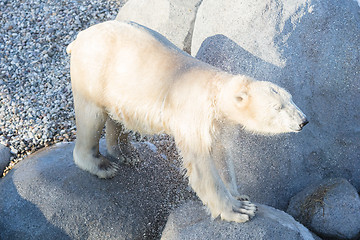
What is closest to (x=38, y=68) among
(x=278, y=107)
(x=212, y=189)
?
(x=212, y=189)

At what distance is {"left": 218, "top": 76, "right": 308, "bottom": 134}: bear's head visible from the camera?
218 cm

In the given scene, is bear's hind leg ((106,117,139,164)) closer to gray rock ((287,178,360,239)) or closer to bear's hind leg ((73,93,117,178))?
bear's hind leg ((73,93,117,178))

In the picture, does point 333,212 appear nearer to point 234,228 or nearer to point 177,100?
point 234,228

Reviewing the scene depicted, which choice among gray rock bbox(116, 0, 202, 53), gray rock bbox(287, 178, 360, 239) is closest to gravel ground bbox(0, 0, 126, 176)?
gray rock bbox(116, 0, 202, 53)

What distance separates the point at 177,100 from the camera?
2510mm

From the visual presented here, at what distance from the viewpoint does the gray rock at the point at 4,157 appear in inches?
142

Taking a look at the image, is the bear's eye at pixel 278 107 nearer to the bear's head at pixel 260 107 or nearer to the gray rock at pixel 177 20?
the bear's head at pixel 260 107

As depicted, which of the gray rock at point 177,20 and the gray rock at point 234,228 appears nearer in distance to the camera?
the gray rock at point 234,228

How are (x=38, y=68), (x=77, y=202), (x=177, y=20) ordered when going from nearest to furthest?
(x=77, y=202) → (x=177, y=20) → (x=38, y=68)

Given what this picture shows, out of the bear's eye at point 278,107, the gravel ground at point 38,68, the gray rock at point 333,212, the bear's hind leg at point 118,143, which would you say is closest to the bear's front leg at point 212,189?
the bear's eye at point 278,107

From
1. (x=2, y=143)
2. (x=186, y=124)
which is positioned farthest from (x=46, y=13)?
(x=186, y=124)

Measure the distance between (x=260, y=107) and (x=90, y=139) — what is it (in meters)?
1.33

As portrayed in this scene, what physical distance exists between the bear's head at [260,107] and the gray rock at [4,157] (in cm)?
220

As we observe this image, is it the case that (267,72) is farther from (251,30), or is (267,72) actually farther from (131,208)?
(131,208)
